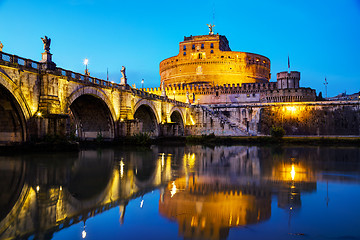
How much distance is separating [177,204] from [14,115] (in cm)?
1584

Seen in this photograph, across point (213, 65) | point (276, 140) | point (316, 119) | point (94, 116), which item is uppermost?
point (213, 65)

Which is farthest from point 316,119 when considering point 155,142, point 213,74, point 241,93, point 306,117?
point 213,74

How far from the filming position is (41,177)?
38.1 ft

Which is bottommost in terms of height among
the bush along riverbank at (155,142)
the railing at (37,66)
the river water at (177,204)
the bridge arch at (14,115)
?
the river water at (177,204)

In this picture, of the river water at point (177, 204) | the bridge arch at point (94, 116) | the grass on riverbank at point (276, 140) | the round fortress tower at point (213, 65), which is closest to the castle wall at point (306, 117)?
the grass on riverbank at point (276, 140)

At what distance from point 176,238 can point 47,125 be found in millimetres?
16892

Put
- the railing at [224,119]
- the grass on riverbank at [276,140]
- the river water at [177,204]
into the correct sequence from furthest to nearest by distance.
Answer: the railing at [224,119], the grass on riverbank at [276,140], the river water at [177,204]

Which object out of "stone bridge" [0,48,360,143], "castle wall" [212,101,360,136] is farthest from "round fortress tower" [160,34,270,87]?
"castle wall" [212,101,360,136]

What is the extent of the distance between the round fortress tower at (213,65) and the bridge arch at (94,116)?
4157cm

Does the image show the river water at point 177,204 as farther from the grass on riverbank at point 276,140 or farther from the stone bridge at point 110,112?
the grass on riverbank at point 276,140

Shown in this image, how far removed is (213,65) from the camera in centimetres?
7288

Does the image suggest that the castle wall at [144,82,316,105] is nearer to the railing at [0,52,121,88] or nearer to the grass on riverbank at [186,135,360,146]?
the grass on riverbank at [186,135,360,146]

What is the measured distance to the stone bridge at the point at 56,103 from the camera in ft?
63.8

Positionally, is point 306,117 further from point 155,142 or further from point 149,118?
point 155,142
